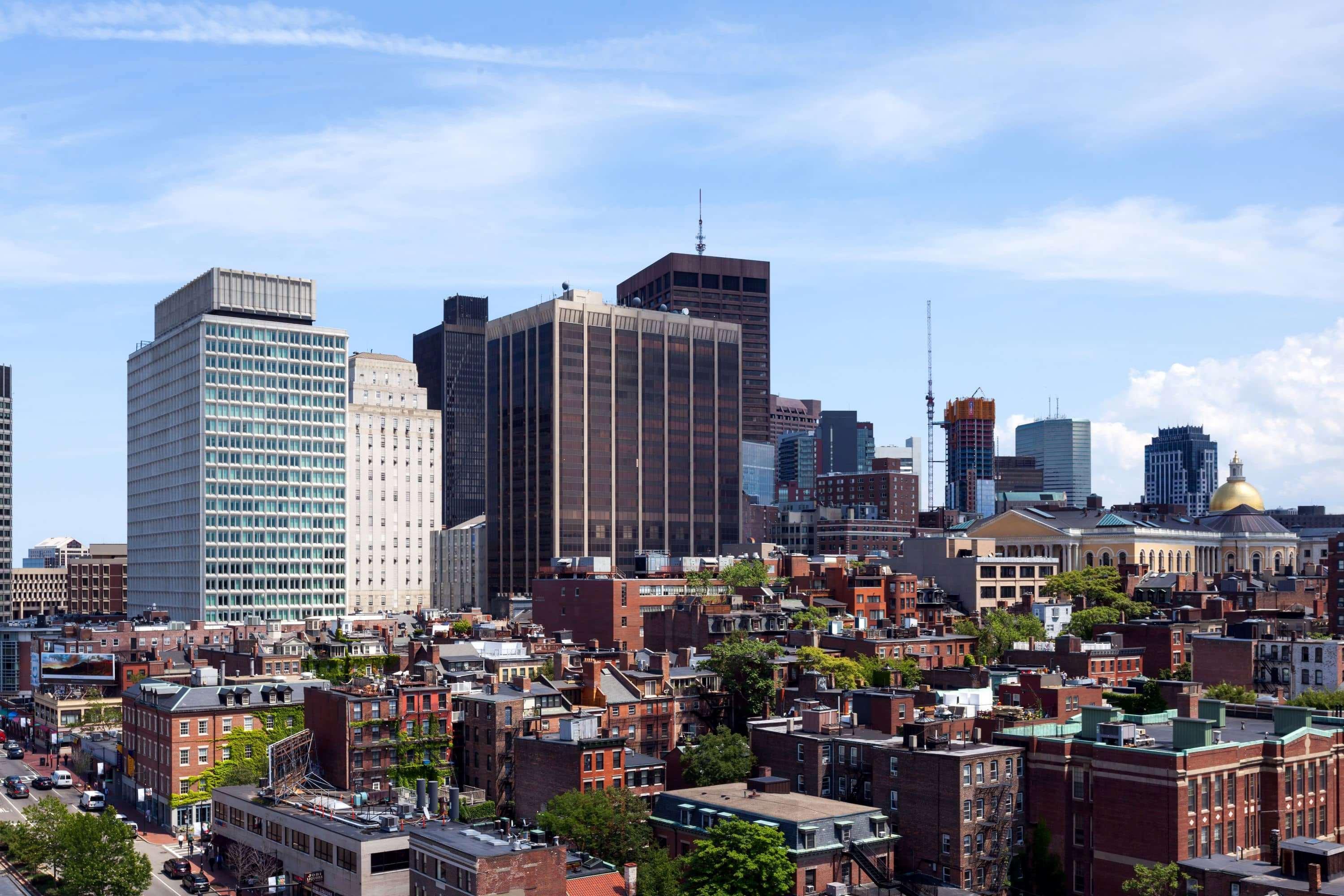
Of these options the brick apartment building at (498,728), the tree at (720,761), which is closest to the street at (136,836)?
the brick apartment building at (498,728)

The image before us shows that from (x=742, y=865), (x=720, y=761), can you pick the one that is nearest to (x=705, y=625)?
Answer: (x=720, y=761)

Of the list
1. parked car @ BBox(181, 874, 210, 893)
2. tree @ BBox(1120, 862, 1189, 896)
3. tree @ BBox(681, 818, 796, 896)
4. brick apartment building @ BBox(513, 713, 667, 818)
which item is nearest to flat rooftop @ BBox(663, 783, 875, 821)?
tree @ BBox(681, 818, 796, 896)

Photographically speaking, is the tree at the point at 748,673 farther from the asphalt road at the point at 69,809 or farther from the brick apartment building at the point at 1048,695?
the asphalt road at the point at 69,809

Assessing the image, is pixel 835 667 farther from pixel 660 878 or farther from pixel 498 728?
pixel 660 878

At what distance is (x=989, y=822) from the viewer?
350 feet

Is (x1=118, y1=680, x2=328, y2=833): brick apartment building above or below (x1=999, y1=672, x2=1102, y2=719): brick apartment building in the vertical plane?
below

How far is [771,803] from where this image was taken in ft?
354

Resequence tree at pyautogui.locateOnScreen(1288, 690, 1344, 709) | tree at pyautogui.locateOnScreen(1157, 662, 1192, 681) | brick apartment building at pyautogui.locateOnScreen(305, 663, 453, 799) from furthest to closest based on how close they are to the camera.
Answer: tree at pyautogui.locateOnScreen(1157, 662, 1192, 681) < tree at pyautogui.locateOnScreen(1288, 690, 1344, 709) < brick apartment building at pyautogui.locateOnScreen(305, 663, 453, 799)

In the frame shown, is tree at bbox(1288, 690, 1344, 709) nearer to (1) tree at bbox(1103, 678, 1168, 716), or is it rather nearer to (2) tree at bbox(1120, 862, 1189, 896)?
(1) tree at bbox(1103, 678, 1168, 716)

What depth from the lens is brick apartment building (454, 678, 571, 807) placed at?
128000 millimetres

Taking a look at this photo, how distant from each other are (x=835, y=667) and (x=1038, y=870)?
50093 millimetres

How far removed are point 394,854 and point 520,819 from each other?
22907 mm

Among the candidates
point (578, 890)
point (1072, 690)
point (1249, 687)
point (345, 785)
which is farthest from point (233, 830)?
point (1249, 687)

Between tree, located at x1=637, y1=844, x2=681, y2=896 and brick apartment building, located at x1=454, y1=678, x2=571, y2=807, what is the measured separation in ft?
84.5
